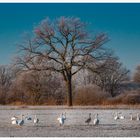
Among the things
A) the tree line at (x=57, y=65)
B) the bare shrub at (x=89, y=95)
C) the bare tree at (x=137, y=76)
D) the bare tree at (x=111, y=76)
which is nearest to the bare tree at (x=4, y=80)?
the tree line at (x=57, y=65)

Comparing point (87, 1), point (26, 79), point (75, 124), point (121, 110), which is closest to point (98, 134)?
point (75, 124)

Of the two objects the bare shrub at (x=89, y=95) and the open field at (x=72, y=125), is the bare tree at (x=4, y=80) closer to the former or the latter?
the open field at (x=72, y=125)

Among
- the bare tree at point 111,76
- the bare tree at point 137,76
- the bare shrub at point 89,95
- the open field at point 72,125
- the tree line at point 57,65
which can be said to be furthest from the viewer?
the tree line at point 57,65

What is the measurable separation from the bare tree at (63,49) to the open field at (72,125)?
3.63 feet

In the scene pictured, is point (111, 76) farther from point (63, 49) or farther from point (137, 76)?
point (63, 49)

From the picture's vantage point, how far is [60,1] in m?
13.0

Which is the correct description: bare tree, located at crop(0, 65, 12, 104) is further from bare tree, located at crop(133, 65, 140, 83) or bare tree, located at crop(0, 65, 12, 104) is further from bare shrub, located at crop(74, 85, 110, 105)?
bare tree, located at crop(133, 65, 140, 83)

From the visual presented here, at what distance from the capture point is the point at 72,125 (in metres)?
13.1

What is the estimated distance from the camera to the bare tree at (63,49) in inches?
718

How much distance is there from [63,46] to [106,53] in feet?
5.20

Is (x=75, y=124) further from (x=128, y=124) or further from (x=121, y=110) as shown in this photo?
(x=121, y=110)

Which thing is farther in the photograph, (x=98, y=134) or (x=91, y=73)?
(x=91, y=73)

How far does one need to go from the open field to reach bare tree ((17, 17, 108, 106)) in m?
1.11

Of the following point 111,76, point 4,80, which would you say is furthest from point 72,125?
point 4,80
